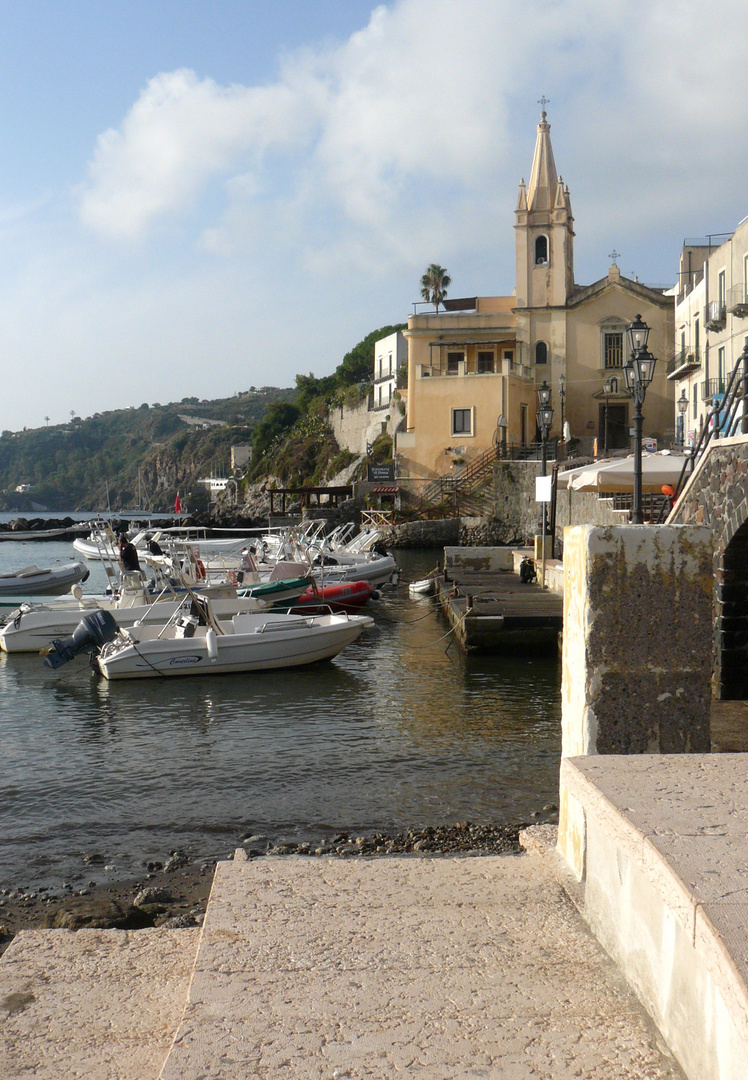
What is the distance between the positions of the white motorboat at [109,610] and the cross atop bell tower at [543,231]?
3705cm

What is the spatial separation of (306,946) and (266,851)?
446cm

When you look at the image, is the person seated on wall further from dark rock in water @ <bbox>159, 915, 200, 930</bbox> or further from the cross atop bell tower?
the cross atop bell tower

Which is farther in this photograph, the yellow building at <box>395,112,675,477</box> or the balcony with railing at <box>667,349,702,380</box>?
the yellow building at <box>395,112,675,477</box>

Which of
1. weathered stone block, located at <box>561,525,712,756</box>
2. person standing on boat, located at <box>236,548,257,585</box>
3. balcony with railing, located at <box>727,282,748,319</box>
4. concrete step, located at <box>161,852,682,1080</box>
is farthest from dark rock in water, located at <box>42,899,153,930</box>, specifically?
balcony with railing, located at <box>727,282,748,319</box>

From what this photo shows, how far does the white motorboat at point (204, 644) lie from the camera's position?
52.2 ft

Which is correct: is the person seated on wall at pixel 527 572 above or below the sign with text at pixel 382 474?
below

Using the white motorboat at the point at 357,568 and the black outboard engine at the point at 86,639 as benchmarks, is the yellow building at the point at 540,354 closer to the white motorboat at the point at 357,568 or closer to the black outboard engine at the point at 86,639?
the white motorboat at the point at 357,568

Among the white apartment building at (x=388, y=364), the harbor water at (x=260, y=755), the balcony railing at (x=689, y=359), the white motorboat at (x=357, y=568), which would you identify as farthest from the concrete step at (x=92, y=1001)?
the white apartment building at (x=388, y=364)

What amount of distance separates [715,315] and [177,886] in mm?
32602

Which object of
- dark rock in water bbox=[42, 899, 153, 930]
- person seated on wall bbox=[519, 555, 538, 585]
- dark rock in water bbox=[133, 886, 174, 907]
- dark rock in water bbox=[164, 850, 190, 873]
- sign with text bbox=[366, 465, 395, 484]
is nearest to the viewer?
dark rock in water bbox=[42, 899, 153, 930]

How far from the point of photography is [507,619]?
17484 mm

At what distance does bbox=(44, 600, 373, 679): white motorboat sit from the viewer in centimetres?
1590

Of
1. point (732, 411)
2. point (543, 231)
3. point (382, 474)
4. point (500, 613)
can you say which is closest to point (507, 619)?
point (500, 613)

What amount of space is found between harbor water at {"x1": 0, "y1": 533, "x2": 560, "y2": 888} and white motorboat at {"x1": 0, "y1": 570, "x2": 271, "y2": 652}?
61 centimetres
